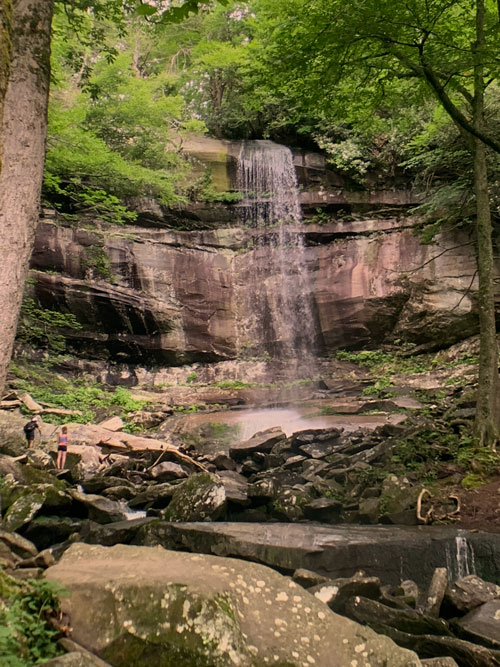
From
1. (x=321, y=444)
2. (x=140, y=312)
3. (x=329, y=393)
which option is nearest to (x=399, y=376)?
(x=329, y=393)

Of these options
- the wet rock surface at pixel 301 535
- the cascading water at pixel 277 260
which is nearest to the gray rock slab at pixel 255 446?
the wet rock surface at pixel 301 535

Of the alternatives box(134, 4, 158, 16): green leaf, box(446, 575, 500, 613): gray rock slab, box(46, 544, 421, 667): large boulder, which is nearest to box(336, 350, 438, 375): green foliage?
box(446, 575, 500, 613): gray rock slab

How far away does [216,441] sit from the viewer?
11922 millimetres

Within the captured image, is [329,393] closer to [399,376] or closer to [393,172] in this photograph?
[399,376]

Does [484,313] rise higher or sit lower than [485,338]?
→ higher

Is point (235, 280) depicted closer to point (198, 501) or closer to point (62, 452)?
point (62, 452)

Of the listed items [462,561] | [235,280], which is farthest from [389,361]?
[462,561]

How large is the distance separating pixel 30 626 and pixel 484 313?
25.7 ft

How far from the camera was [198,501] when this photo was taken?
20.5ft

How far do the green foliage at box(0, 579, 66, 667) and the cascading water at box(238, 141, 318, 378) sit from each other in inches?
635

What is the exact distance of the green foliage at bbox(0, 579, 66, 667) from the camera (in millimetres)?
1914

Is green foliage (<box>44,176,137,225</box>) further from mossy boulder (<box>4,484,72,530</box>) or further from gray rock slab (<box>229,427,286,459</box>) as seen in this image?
mossy boulder (<box>4,484,72,530</box>)

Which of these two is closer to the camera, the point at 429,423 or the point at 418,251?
the point at 429,423

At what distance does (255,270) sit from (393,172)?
7.51 meters
